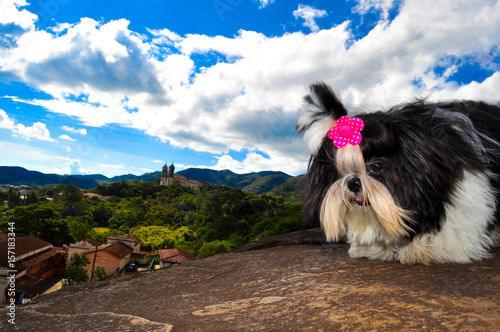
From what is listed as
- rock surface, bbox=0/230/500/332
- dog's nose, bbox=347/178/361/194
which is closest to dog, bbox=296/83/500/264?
dog's nose, bbox=347/178/361/194

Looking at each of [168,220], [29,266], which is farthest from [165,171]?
[29,266]

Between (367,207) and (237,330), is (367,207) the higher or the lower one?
the higher one

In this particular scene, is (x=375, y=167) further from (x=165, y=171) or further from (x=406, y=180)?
(x=165, y=171)

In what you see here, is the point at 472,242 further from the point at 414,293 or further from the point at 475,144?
the point at 414,293

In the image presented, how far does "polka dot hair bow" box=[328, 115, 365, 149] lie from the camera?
2.31 meters

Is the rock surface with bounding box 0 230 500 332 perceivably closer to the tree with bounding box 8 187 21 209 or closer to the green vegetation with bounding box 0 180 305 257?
the green vegetation with bounding box 0 180 305 257

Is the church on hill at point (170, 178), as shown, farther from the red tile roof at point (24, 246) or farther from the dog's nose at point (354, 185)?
the dog's nose at point (354, 185)

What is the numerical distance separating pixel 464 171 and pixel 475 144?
31 centimetres

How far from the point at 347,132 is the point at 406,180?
587 mm

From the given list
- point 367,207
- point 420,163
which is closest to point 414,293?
point 367,207

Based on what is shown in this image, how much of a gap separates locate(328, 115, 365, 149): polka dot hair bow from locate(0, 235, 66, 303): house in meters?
25.0

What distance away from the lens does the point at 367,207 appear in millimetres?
2322

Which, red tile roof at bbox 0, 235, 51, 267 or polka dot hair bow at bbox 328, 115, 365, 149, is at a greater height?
polka dot hair bow at bbox 328, 115, 365, 149

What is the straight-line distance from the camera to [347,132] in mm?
2344
